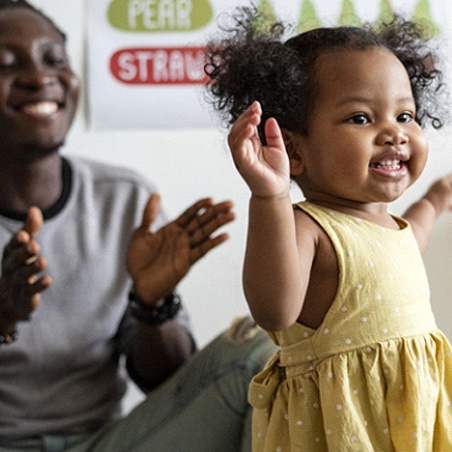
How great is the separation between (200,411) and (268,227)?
0.59 metres

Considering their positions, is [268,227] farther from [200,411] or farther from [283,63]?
[200,411]

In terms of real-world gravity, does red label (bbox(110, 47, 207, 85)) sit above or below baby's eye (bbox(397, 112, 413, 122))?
below

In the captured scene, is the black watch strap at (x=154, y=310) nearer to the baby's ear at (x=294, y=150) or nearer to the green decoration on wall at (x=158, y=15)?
the baby's ear at (x=294, y=150)

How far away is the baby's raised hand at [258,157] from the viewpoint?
756 millimetres

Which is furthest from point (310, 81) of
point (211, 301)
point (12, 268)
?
point (211, 301)

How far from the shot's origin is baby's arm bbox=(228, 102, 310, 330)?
0.76 meters

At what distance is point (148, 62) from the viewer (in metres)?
1.88

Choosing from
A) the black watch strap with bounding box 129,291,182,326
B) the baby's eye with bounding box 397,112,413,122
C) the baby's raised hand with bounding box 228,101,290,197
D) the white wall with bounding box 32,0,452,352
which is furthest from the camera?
the white wall with bounding box 32,0,452,352

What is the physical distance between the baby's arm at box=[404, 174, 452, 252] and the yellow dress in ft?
0.46

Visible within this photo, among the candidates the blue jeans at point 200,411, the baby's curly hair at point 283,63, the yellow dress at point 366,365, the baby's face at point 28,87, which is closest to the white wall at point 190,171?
the baby's face at point 28,87

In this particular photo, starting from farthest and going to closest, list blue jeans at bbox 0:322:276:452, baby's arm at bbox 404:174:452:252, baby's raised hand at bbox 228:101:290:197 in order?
blue jeans at bbox 0:322:276:452 < baby's arm at bbox 404:174:452:252 < baby's raised hand at bbox 228:101:290:197

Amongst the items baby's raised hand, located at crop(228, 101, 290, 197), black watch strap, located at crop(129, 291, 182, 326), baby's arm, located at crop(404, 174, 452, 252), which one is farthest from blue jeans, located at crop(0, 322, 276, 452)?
baby's raised hand, located at crop(228, 101, 290, 197)

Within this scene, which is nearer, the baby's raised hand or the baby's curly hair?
the baby's raised hand

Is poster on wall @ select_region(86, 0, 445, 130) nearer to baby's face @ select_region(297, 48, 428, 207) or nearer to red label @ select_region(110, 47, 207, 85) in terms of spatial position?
red label @ select_region(110, 47, 207, 85)
